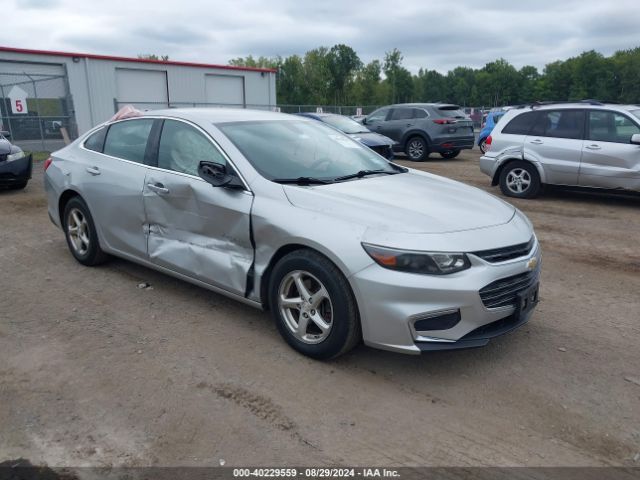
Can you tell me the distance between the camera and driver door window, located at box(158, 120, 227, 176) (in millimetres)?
4254

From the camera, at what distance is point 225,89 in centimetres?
2948

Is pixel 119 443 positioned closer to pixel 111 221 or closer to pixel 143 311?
pixel 143 311

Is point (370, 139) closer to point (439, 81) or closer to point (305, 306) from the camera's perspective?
point (305, 306)

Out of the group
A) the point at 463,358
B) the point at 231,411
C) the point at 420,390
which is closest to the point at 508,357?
the point at 463,358

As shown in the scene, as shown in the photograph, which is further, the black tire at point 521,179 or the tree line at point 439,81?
the tree line at point 439,81

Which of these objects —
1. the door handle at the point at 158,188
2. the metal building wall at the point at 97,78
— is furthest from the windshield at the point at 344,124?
the metal building wall at the point at 97,78

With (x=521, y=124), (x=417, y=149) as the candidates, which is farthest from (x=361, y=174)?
(x=417, y=149)

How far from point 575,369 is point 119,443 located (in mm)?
2854

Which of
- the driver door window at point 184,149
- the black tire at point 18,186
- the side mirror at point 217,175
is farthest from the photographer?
the black tire at point 18,186

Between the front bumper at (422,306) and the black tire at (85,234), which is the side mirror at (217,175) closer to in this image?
the front bumper at (422,306)

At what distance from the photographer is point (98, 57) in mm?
23594

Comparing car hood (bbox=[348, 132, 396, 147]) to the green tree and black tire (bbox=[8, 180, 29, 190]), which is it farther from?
the green tree

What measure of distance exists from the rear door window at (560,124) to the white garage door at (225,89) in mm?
21839

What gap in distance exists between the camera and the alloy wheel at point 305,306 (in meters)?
3.52
